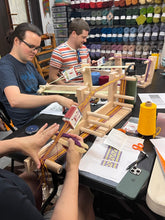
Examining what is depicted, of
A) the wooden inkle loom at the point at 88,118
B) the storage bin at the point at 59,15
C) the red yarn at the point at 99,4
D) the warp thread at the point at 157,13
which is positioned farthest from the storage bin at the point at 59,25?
the wooden inkle loom at the point at 88,118

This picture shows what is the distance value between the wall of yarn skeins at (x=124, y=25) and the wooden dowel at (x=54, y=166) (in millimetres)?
3640

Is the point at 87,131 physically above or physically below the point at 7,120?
above

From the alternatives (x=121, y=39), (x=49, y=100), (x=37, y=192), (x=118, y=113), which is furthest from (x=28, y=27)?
(x=121, y=39)

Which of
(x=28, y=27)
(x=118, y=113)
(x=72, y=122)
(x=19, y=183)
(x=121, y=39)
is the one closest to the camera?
(x=19, y=183)

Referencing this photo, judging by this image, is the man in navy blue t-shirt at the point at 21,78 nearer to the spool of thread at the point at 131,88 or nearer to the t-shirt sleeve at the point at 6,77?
the t-shirt sleeve at the point at 6,77

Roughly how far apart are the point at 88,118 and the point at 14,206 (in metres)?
0.67

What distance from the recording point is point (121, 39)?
400 cm

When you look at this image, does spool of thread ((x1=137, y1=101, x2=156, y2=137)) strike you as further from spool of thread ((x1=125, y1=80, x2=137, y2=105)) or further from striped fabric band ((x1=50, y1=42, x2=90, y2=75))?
striped fabric band ((x1=50, y1=42, x2=90, y2=75))

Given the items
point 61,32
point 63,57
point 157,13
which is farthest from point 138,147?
point 61,32

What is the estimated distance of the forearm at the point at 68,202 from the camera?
1.95 feet

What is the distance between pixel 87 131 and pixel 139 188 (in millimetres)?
410

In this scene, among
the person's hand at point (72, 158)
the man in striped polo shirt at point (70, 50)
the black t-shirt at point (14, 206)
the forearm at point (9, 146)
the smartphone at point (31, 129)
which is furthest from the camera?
the man in striped polo shirt at point (70, 50)

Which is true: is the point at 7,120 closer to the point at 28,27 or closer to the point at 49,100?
the point at 49,100

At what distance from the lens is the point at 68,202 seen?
2.07ft
